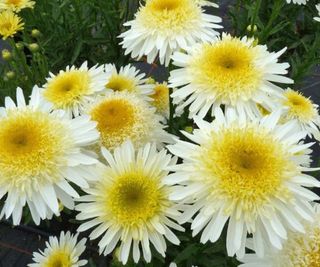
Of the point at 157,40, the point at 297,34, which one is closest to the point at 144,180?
the point at 157,40

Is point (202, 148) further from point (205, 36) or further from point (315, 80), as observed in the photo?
point (315, 80)

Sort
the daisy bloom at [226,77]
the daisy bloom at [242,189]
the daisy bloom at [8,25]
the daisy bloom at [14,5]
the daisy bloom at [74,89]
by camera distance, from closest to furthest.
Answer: the daisy bloom at [242,189] → the daisy bloom at [226,77] → the daisy bloom at [74,89] → the daisy bloom at [8,25] → the daisy bloom at [14,5]

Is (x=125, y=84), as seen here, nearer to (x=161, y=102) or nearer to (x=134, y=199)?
(x=161, y=102)

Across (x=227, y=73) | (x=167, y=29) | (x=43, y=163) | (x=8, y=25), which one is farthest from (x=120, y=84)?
(x=8, y=25)

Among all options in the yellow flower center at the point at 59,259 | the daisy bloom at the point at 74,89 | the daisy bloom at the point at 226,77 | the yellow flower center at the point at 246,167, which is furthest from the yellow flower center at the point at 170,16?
the yellow flower center at the point at 59,259

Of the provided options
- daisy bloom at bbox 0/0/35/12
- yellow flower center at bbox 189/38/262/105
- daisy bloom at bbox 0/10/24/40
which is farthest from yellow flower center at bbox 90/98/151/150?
daisy bloom at bbox 0/0/35/12

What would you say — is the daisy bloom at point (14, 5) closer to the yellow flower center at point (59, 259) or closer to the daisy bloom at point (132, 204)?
the yellow flower center at point (59, 259)

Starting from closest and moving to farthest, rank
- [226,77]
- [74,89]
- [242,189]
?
[242,189] < [226,77] < [74,89]
